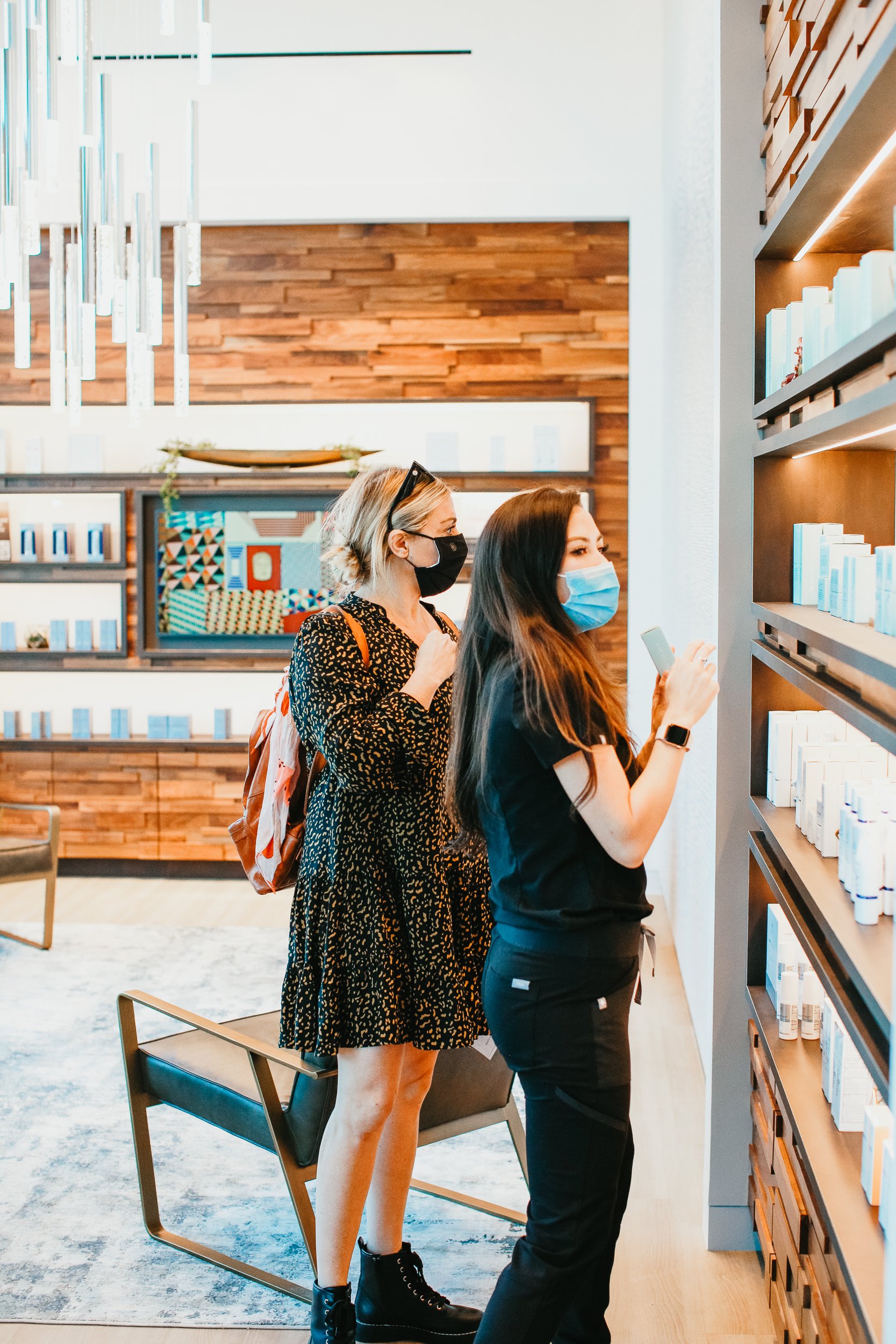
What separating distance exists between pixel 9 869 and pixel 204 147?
373cm

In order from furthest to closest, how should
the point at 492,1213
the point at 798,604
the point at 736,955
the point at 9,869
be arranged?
the point at 9,869, the point at 492,1213, the point at 736,955, the point at 798,604

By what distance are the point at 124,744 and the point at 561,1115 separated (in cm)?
473

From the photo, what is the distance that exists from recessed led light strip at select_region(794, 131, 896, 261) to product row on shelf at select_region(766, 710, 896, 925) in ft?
2.81

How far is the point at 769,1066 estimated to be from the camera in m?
2.09

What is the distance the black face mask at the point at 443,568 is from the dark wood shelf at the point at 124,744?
3874 mm

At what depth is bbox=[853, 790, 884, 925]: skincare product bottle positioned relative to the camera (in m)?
1.60

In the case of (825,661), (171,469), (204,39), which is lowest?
(825,661)

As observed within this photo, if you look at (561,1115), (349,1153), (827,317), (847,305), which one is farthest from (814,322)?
(349,1153)

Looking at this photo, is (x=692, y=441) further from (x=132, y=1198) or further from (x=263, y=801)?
(x=132, y=1198)

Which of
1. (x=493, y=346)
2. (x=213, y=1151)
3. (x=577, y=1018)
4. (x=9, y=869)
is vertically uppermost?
(x=493, y=346)

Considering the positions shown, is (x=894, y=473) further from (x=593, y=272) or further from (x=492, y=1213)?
(x=593, y=272)

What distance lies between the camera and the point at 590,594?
65.6 inches

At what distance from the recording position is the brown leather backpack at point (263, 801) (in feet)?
7.14

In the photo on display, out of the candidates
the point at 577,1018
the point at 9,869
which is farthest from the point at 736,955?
the point at 9,869
